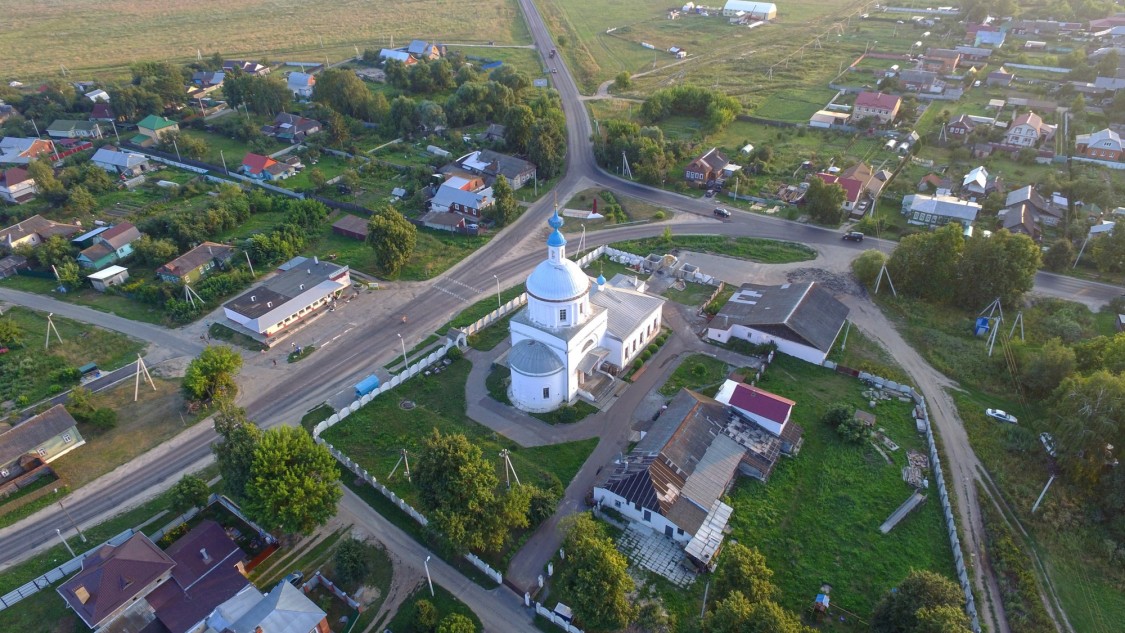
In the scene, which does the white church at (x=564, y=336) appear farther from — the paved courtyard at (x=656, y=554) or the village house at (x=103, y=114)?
the village house at (x=103, y=114)

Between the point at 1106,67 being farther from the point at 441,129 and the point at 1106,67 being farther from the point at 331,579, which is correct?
the point at 331,579

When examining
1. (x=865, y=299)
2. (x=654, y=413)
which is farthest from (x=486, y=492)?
(x=865, y=299)

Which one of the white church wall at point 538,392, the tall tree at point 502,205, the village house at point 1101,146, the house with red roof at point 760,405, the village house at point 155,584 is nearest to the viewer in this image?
the village house at point 155,584

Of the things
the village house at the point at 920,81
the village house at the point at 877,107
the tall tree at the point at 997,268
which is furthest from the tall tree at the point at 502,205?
the village house at the point at 920,81

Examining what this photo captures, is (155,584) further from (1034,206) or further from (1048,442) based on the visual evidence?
(1034,206)

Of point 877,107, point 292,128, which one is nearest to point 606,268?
point 877,107
